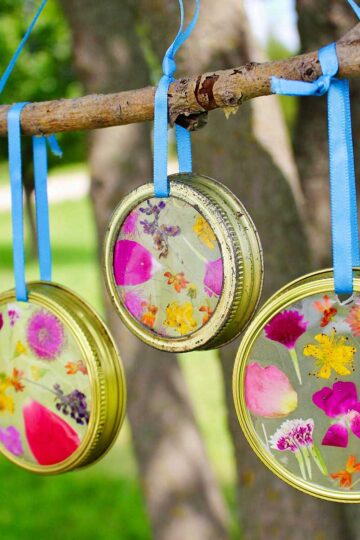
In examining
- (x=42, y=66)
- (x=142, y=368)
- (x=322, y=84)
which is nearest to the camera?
(x=322, y=84)

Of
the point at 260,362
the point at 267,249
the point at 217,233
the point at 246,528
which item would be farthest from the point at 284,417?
the point at 246,528

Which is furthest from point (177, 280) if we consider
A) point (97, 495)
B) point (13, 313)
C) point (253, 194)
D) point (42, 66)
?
point (42, 66)

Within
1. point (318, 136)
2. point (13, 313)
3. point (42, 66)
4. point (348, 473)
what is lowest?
point (348, 473)

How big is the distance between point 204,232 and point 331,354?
→ 10.2 inches

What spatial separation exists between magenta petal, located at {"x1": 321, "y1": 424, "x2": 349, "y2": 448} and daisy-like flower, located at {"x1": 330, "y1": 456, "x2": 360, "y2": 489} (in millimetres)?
24

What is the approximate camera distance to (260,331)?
49.8 inches

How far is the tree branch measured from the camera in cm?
118

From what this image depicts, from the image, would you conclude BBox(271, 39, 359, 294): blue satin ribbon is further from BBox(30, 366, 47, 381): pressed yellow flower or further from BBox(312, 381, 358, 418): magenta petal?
BBox(30, 366, 47, 381): pressed yellow flower

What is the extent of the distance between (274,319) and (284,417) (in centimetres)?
15

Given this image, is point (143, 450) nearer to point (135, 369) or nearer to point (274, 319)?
point (135, 369)

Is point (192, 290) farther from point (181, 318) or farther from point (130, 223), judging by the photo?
point (130, 223)

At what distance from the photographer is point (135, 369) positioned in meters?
3.33

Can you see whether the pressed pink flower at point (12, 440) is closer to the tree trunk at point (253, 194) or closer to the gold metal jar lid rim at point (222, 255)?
the gold metal jar lid rim at point (222, 255)

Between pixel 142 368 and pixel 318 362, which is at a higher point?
pixel 142 368
